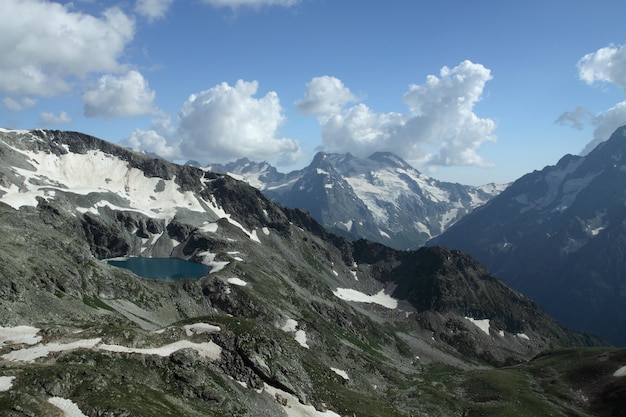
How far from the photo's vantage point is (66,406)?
145ft

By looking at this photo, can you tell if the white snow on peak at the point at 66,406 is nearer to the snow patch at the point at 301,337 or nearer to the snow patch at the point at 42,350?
the snow patch at the point at 42,350

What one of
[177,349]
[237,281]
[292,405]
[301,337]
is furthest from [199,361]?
[237,281]

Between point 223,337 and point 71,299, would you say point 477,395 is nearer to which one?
point 223,337

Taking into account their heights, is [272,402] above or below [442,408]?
above

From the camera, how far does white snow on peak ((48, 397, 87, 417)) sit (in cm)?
4344

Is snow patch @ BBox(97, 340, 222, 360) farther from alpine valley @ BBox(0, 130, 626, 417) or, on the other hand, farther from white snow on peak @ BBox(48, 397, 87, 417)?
white snow on peak @ BBox(48, 397, 87, 417)

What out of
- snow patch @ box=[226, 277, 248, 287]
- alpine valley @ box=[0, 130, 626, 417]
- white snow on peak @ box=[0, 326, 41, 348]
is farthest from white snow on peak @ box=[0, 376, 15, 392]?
snow patch @ box=[226, 277, 248, 287]

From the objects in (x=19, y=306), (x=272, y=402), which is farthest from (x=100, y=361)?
(x=19, y=306)

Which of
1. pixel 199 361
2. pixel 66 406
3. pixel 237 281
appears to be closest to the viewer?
pixel 66 406

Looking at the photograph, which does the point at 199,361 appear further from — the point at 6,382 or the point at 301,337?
the point at 301,337

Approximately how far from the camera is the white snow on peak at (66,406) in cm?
4344

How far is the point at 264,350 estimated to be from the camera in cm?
Answer: 7300

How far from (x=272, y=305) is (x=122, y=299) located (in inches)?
2214

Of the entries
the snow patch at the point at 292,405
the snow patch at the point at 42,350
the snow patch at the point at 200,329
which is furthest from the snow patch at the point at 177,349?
the snow patch at the point at 292,405
